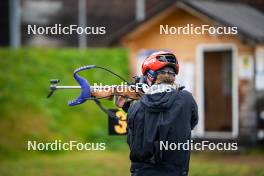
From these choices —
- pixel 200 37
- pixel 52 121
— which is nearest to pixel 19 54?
pixel 52 121

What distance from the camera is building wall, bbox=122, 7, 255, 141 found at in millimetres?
16875

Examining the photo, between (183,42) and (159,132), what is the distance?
11727 millimetres

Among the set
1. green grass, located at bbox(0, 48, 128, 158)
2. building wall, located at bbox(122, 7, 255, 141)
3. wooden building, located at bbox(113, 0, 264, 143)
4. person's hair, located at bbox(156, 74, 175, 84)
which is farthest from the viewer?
green grass, located at bbox(0, 48, 128, 158)

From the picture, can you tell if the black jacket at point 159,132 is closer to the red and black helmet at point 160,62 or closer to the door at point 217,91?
the red and black helmet at point 160,62

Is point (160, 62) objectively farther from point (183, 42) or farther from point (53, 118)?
point (53, 118)

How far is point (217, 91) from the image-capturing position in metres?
19.0

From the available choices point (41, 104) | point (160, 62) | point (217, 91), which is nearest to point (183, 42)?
point (217, 91)

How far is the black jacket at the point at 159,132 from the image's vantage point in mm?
6281

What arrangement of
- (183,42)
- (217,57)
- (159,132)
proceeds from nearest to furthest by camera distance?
(159,132) < (183,42) < (217,57)

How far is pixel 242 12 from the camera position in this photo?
18.4m

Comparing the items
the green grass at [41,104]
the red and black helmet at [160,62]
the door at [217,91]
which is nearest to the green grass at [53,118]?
the green grass at [41,104]

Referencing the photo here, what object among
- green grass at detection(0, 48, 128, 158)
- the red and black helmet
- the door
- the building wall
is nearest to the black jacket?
the red and black helmet

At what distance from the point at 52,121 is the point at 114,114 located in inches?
431

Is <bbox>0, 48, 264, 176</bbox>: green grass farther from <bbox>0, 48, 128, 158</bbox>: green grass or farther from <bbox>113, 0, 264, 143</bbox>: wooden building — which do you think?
<bbox>113, 0, 264, 143</bbox>: wooden building
